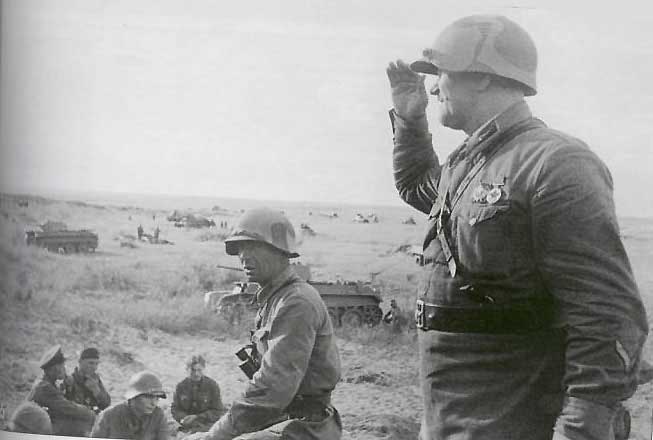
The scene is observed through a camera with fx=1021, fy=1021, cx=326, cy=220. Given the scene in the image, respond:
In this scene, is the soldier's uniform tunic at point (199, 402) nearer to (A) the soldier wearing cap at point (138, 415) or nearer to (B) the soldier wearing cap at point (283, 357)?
(A) the soldier wearing cap at point (138, 415)

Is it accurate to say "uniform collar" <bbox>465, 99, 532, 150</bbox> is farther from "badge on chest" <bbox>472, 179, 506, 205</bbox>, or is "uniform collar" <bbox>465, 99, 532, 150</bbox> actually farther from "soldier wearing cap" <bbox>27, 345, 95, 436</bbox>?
"soldier wearing cap" <bbox>27, 345, 95, 436</bbox>

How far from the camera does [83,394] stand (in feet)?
10.8

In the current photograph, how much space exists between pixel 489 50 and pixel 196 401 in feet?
5.61

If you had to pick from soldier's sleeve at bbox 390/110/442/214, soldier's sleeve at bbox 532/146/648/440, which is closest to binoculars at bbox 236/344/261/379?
soldier's sleeve at bbox 390/110/442/214

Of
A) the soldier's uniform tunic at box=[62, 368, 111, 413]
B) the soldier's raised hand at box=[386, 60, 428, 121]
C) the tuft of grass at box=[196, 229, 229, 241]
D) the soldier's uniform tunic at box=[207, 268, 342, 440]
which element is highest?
the soldier's raised hand at box=[386, 60, 428, 121]

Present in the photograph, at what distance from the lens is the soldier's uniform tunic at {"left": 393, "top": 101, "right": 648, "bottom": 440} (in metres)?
1.72

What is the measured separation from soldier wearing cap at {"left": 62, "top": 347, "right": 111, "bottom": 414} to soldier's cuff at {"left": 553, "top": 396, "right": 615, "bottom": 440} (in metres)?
1.93

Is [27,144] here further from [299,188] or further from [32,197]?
[299,188]

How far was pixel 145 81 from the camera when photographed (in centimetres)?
334

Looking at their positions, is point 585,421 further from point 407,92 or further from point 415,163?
point 407,92

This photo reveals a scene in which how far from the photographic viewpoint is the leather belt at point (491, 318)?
1.86 m

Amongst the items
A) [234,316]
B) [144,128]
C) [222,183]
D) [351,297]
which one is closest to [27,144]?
[144,128]

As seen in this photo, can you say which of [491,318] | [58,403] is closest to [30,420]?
[58,403]

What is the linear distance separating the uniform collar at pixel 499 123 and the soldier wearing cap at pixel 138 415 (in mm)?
1660
